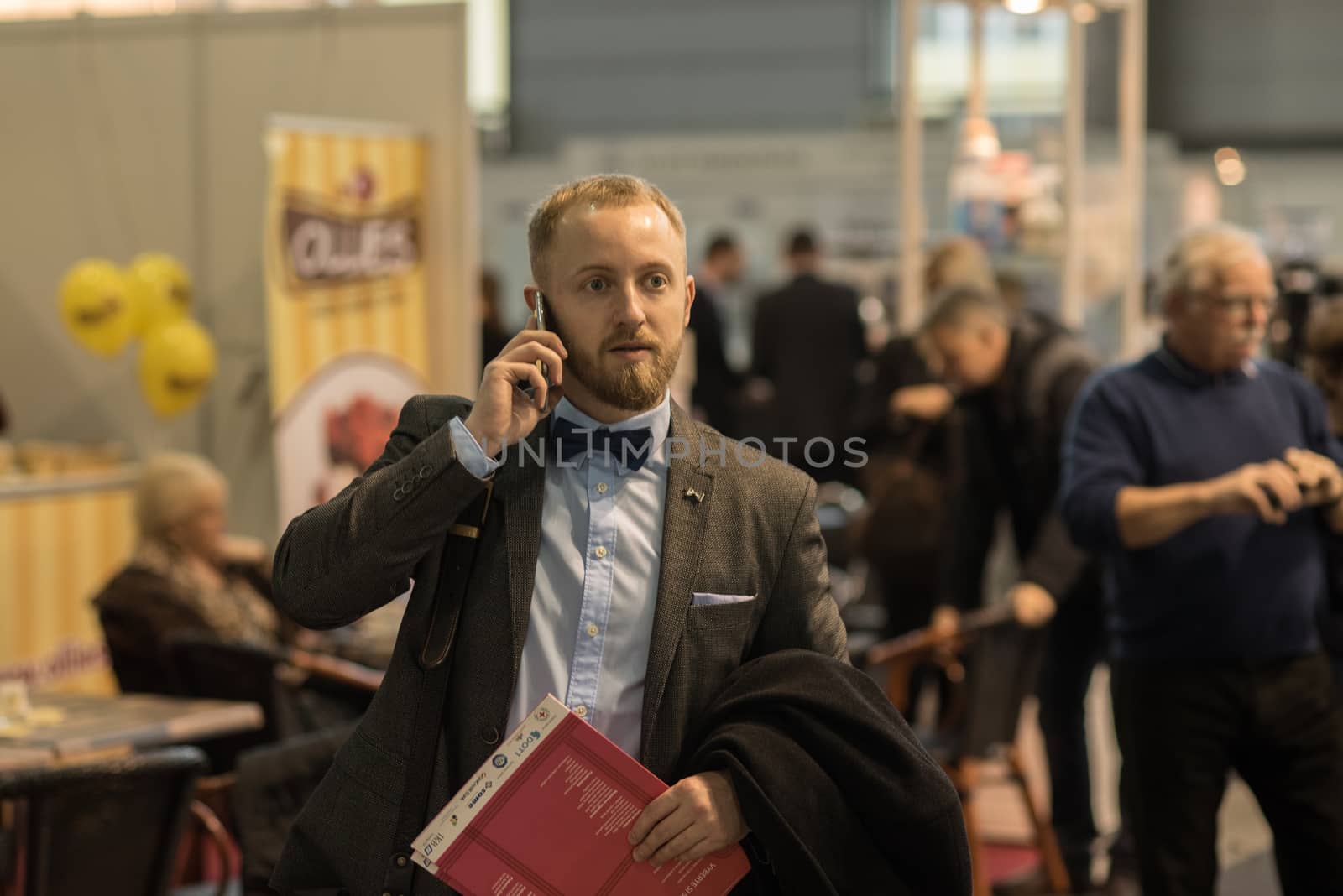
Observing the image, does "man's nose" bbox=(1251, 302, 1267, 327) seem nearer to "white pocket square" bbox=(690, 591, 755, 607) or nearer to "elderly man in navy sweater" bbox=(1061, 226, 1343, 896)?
"elderly man in navy sweater" bbox=(1061, 226, 1343, 896)

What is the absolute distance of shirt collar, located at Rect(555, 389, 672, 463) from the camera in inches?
68.1

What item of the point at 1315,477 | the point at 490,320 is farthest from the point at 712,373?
the point at 1315,477

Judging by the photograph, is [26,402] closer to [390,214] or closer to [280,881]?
[390,214]

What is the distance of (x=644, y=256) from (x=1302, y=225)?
45.7ft

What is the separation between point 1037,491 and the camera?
474cm

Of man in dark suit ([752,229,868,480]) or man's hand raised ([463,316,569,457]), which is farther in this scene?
man in dark suit ([752,229,868,480])

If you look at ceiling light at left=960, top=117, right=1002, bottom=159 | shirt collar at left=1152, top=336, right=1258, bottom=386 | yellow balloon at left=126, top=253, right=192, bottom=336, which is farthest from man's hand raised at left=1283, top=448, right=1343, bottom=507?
ceiling light at left=960, top=117, right=1002, bottom=159

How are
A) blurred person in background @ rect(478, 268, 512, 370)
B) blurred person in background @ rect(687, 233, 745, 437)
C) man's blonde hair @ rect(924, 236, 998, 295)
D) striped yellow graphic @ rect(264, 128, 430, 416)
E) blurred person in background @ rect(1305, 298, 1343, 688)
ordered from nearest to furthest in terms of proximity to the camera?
blurred person in background @ rect(1305, 298, 1343, 688) → striped yellow graphic @ rect(264, 128, 430, 416) → man's blonde hair @ rect(924, 236, 998, 295) → blurred person in background @ rect(478, 268, 512, 370) → blurred person in background @ rect(687, 233, 745, 437)

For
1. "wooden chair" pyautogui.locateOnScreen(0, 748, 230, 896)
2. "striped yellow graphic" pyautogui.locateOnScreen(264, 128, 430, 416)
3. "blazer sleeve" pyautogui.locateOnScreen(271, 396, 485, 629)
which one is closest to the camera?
"blazer sleeve" pyautogui.locateOnScreen(271, 396, 485, 629)

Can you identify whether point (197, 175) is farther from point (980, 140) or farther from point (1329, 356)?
point (1329, 356)

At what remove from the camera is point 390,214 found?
5531 millimetres

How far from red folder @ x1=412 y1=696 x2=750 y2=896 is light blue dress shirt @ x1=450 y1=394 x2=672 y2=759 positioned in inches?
2.5

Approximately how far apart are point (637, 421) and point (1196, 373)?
184 centimetres

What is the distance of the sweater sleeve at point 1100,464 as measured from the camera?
10.5 ft
